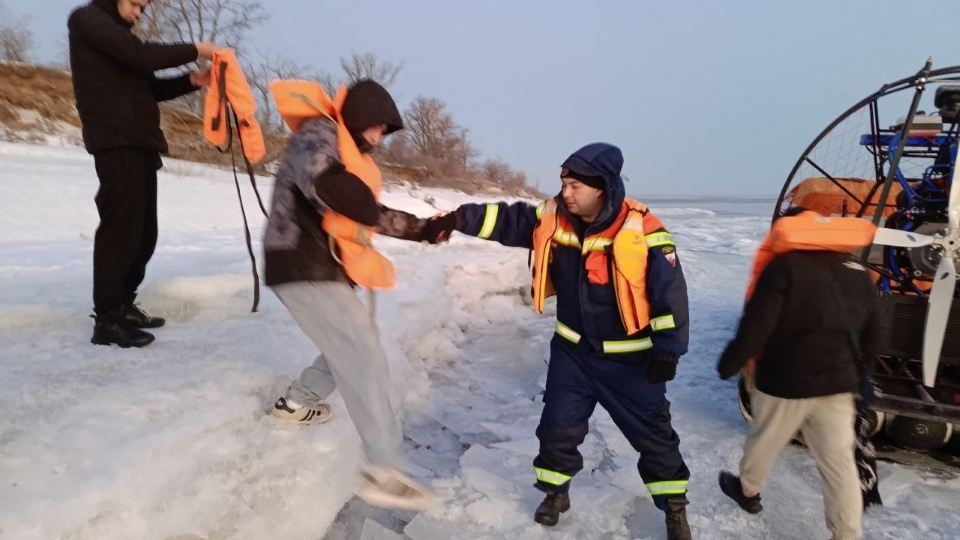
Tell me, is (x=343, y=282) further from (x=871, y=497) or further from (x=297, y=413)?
(x=871, y=497)

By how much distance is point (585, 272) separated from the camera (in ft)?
9.34

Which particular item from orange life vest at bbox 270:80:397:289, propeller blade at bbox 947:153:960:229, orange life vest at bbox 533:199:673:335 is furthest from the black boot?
propeller blade at bbox 947:153:960:229

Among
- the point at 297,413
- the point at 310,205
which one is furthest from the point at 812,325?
the point at 297,413

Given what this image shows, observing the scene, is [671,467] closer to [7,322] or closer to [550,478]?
[550,478]

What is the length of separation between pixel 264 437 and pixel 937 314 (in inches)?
159

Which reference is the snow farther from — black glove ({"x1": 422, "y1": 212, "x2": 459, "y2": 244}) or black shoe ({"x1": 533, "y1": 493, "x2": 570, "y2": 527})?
black glove ({"x1": 422, "y1": 212, "x2": 459, "y2": 244})

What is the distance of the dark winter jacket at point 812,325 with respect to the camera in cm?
276

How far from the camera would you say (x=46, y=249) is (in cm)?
546

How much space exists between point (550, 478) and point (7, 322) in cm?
339

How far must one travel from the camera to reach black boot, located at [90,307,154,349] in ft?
11.0

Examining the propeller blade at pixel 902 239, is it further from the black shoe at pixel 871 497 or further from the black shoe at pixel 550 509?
the black shoe at pixel 550 509

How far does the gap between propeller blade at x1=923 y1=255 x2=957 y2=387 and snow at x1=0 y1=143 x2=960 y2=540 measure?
76cm

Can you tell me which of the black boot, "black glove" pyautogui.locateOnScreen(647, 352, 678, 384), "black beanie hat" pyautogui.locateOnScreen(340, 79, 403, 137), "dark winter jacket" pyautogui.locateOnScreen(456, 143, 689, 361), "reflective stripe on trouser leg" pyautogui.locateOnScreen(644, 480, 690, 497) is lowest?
"reflective stripe on trouser leg" pyautogui.locateOnScreen(644, 480, 690, 497)

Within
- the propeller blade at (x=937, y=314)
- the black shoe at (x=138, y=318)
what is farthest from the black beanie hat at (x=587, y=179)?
the black shoe at (x=138, y=318)
